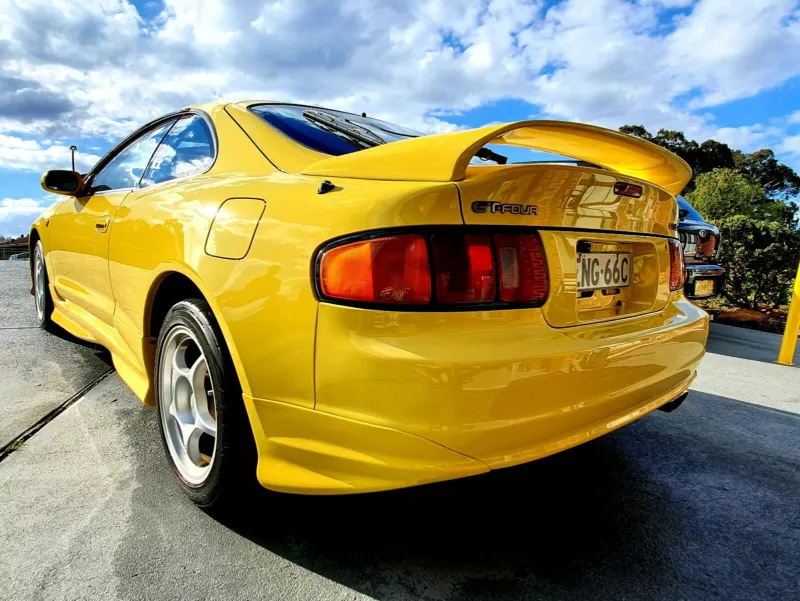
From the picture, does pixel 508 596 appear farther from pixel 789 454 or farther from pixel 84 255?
pixel 84 255

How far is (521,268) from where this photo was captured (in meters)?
1.38

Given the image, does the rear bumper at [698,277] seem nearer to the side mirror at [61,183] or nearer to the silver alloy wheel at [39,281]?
the side mirror at [61,183]

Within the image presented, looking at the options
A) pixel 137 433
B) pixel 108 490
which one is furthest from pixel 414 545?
pixel 137 433

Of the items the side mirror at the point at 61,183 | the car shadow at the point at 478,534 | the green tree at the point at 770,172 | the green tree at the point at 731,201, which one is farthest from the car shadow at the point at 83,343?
the green tree at the point at 770,172

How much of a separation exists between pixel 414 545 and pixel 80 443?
1.60m

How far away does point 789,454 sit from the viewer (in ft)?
8.38

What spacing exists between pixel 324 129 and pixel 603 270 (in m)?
1.18

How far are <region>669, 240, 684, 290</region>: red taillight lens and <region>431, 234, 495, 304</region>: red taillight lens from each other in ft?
3.54

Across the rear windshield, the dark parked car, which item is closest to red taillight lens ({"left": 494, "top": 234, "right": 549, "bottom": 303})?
the rear windshield

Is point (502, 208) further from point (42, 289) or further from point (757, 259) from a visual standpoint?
point (757, 259)

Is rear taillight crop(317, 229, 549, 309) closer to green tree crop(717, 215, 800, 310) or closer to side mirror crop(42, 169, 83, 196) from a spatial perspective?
side mirror crop(42, 169, 83, 196)

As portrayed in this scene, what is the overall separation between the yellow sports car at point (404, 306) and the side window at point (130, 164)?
2.35ft

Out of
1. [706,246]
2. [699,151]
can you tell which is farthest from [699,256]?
[699,151]

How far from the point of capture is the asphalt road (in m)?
1.49
